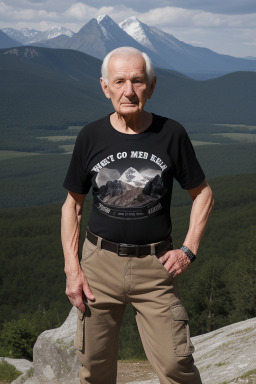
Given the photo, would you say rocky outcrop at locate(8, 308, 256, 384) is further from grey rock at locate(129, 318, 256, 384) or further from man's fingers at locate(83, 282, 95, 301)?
man's fingers at locate(83, 282, 95, 301)

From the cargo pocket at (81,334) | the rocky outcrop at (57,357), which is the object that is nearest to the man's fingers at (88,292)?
the cargo pocket at (81,334)

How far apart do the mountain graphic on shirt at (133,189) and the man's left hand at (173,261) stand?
62 cm

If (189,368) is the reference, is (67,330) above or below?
below

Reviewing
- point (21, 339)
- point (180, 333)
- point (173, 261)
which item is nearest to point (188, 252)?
point (173, 261)

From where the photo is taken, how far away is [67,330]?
534 inches

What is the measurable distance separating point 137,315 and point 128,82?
2614 mm

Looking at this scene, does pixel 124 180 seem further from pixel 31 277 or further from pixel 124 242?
pixel 31 277

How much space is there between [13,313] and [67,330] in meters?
140

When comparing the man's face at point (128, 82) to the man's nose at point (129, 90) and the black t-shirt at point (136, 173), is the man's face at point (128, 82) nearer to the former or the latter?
the man's nose at point (129, 90)

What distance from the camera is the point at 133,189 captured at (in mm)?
5742

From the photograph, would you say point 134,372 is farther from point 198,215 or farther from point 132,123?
point 132,123

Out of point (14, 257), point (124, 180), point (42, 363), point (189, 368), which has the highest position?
point (124, 180)

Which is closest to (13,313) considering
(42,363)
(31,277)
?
(31,277)

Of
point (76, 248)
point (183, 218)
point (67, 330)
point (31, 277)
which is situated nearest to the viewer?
point (76, 248)
